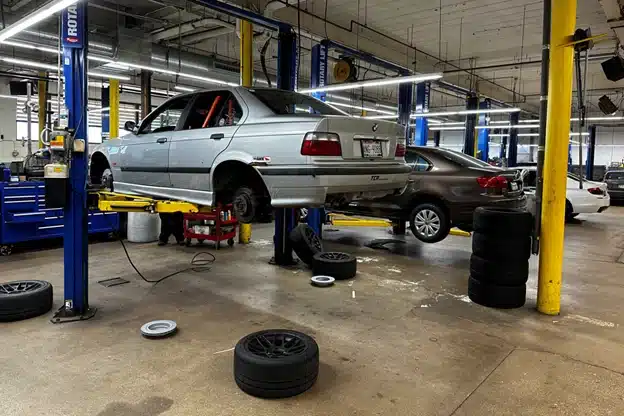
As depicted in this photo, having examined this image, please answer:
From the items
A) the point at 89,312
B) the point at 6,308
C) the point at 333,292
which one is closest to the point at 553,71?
the point at 333,292

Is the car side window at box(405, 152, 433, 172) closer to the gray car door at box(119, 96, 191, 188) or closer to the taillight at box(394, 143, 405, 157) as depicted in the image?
the taillight at box(394, 143, 405, 157)

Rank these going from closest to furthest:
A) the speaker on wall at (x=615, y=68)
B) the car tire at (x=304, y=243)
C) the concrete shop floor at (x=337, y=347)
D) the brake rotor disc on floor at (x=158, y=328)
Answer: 1. the concrete shop floor at (x=337, y=347)
2. the brake rotor disc on floor at (x=158, y=328)
3. the speaker on wall at (x=615, y=68)
4. the car tire at (x=304, y=243)

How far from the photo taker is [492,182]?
5.56 m

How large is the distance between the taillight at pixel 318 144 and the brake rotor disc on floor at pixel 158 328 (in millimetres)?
1766

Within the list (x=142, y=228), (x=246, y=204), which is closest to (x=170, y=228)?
(x=142, y=228)

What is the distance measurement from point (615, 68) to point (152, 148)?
A: 5.65 metres

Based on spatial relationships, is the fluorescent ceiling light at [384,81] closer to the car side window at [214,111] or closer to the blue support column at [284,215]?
the blue support column at [284,215]

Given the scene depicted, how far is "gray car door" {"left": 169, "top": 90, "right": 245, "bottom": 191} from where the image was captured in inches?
159

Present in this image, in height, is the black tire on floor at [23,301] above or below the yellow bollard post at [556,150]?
below

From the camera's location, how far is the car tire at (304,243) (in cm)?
573

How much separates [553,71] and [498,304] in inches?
88.2

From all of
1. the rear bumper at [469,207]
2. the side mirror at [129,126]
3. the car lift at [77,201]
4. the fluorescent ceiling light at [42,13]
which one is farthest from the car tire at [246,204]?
the rear bumper at [469,207]

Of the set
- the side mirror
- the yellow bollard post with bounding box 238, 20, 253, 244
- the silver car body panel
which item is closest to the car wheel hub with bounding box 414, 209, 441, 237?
the silver car body panel

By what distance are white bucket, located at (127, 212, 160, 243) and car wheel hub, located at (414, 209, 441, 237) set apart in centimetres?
445
